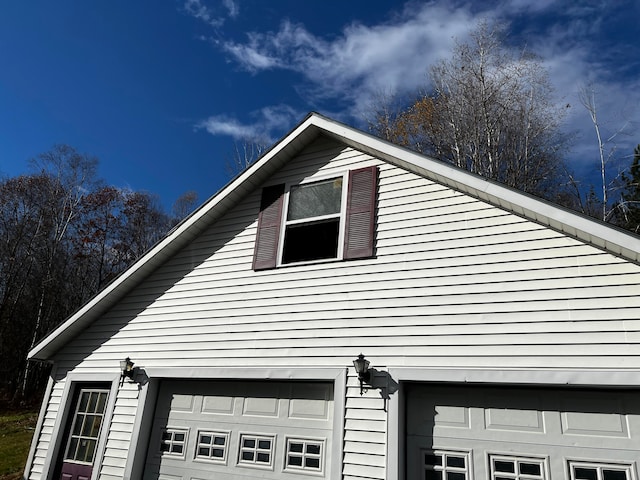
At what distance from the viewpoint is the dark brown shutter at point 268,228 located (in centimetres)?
691

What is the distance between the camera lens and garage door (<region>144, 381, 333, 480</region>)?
5.59 m

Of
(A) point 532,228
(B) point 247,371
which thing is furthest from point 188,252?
(A) point 532,228

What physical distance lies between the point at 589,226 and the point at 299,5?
906cm

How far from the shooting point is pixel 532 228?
5.20m

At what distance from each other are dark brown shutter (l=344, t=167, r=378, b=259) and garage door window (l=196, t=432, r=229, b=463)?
305cm

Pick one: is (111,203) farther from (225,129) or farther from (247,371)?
(247,371)

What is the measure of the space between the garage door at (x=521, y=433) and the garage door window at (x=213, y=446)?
259cm

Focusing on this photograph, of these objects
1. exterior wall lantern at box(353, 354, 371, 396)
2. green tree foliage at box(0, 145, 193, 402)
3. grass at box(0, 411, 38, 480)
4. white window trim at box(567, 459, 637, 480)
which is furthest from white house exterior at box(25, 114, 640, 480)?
green tree foliage at box(0, 145, 193, 402)

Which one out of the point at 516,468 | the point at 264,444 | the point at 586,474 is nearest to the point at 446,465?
the point at 516,468

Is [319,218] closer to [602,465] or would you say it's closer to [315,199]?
[315,199]

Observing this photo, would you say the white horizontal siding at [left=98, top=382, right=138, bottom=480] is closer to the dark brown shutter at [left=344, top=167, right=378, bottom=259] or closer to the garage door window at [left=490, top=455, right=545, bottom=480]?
the dark brown shutter at [left=344, top=167, right=378, bottom=259]

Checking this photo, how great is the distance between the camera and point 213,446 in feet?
20.4

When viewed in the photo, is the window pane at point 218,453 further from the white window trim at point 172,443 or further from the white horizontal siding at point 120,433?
the white horizontal siding at point 120,433

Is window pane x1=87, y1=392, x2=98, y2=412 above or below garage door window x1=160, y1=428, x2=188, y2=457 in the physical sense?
above
